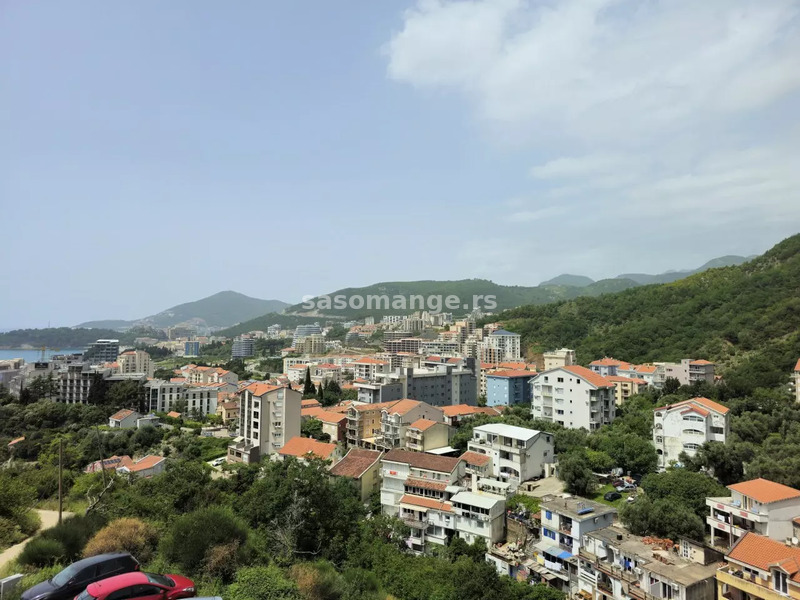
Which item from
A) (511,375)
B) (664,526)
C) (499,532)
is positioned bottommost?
(499,532)

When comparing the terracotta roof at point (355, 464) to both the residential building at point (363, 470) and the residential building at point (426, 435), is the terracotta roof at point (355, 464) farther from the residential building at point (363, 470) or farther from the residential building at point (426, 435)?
the residential building at point (426, 435)

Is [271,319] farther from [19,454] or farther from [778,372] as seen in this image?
[778,372]

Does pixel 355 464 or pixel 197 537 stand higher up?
pixel 197 537

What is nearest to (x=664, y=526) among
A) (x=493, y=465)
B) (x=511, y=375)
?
(x=493, y=465)

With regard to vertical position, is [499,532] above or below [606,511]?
below

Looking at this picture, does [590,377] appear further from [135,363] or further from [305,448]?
[135,363]

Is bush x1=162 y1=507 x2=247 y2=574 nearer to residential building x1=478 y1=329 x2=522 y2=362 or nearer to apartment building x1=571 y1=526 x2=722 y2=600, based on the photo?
apartment building x1=571 y1=526 x2=722 y2=600

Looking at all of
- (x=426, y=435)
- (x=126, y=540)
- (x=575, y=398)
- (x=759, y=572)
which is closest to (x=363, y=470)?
(x=426, y=435)
